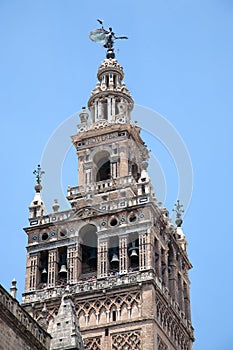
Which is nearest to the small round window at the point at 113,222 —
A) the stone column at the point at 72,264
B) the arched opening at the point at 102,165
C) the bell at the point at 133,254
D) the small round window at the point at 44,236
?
the bell at the point at 133,254

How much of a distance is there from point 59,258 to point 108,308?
5337mm

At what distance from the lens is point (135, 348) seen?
1850 inches

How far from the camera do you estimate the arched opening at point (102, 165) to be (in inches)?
2280

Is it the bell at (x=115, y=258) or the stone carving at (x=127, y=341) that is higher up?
the bell at (x=115, y=258)

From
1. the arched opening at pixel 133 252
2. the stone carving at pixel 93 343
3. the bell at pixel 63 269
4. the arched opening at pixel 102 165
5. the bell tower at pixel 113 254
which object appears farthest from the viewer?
the arched opening at pixel 102 165

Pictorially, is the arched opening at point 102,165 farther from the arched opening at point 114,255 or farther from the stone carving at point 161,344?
the stone carving at point 161,344

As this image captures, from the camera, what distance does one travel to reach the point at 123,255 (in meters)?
50.6

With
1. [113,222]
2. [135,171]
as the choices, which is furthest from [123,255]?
[135,171]

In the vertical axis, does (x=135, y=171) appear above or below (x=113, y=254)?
above

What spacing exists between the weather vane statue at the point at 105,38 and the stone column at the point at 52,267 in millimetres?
18200

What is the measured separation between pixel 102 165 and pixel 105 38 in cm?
1164

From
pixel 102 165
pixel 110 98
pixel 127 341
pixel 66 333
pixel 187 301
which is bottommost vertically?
pixel 66 333

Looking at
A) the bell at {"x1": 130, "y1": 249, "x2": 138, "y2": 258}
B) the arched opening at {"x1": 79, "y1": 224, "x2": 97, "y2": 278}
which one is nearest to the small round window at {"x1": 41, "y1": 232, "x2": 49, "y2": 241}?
the arched opening at {"x1": 79, "y1": 224, "x2": 97, "y2": 278}

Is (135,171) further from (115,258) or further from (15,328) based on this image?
(15,328)
